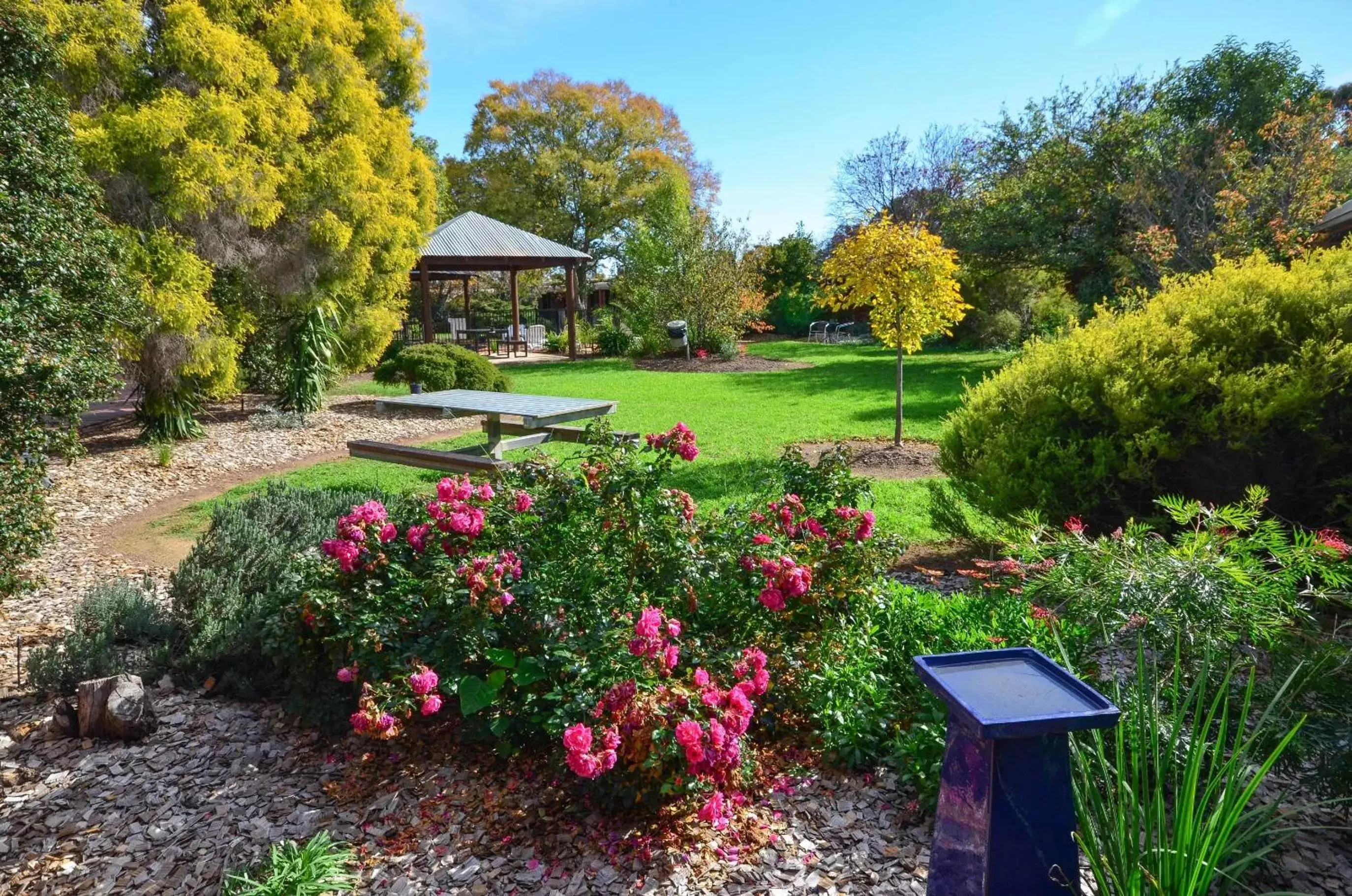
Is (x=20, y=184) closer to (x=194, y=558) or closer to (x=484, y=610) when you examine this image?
(x=194, y=558)

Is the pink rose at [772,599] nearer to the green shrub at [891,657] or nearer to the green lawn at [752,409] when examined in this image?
the green shrub at [891,657]

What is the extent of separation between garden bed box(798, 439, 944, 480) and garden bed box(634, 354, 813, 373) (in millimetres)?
8185

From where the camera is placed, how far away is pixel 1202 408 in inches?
159

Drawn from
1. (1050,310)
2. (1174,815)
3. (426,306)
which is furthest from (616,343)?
(1174,815)

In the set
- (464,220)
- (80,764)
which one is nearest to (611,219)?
(464,220)

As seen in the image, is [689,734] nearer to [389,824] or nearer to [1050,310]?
[389,824]

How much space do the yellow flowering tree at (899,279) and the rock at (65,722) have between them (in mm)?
7364

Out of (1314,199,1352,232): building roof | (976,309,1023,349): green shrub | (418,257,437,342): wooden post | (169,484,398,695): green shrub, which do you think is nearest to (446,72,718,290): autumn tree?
(418,257,437,342): wooden post

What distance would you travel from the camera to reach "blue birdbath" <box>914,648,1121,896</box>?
142cm

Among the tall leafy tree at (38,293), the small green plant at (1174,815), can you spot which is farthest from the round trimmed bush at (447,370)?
the small green plant at (1174,815)

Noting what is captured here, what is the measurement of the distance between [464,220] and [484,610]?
18.5m

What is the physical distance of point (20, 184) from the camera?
15.3 ft

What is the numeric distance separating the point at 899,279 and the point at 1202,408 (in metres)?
4.98

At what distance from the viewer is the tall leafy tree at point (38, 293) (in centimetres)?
396
